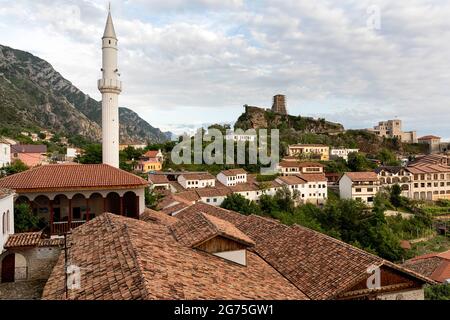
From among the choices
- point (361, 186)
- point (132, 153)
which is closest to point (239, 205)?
point (361, 186)

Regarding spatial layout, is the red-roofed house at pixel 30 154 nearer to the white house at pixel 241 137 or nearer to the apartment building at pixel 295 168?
the white house at pixel 241 137

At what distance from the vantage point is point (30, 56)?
Result: 137625 mm

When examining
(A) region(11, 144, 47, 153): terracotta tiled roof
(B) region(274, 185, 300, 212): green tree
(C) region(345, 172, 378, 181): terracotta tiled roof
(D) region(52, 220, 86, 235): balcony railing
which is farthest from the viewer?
(A) region(11, 144, 47, 153): terracotta tiled roof

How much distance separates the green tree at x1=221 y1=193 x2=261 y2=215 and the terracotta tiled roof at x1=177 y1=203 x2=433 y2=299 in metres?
21.2

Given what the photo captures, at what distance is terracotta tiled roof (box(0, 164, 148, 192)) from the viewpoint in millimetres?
16578

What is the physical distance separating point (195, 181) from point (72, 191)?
29.4 metres

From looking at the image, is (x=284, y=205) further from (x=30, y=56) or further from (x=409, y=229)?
(x=30, y=56)

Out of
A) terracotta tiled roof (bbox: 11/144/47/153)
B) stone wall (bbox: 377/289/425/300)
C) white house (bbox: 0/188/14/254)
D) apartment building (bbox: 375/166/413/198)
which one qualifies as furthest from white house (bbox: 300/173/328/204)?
terracotta tiled roof (bbox: 11/144/47/153)

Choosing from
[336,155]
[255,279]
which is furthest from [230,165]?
[255,279]

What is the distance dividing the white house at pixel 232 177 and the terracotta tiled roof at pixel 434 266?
1021 inches

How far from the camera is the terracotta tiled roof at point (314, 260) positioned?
354 inches

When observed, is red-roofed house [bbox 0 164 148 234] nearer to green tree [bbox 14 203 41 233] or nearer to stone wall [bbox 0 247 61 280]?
green tree [bbox 14 203 41 233]

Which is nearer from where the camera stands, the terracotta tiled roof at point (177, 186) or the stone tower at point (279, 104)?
the terracotta tiled roof at point (177, 186)

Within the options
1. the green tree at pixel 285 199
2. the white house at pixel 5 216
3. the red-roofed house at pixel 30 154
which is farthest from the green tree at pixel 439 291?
the red-roofed house at pixel 30 154
